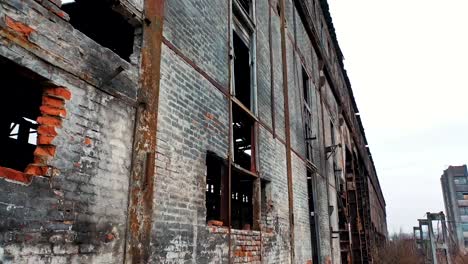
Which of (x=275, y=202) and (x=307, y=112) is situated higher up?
(x=307, y=112)

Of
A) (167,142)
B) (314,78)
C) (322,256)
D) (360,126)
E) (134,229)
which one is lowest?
(322,256)

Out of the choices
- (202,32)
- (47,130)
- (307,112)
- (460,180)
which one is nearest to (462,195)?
(460,180)

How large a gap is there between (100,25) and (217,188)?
631 centimetres

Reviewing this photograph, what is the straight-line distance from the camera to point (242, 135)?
9219 mm

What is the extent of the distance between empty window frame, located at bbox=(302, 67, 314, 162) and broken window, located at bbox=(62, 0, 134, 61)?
701 centimetres

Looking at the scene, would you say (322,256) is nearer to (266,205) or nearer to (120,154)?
(266,205)

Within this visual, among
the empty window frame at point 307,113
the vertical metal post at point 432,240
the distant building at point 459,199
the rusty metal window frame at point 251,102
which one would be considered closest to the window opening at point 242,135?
the rusty metal window frame at point 251,102

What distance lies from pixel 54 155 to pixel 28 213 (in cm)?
49

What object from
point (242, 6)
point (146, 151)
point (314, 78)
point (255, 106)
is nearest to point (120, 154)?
point (146, 151)

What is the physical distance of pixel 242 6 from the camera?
7.41 metres

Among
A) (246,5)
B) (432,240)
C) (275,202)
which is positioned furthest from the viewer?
(432,240)

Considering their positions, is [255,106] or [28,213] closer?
[28,213]

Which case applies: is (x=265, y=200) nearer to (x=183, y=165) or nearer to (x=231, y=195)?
(x=231, y=195)

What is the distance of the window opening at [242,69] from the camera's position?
7.38 metres
